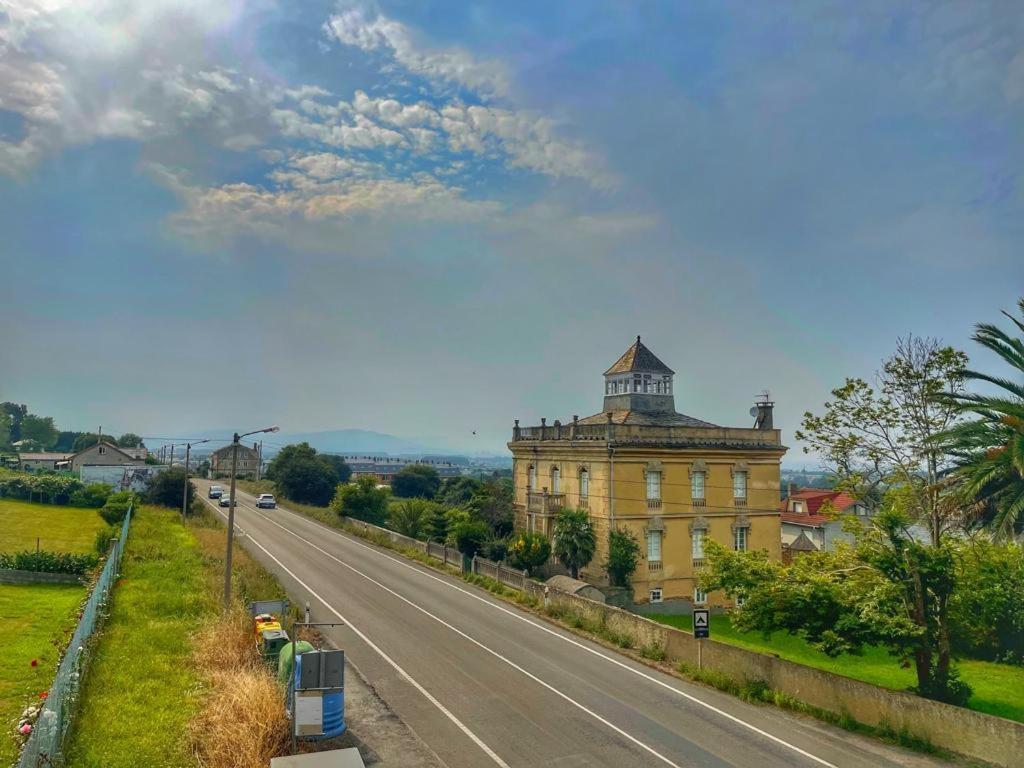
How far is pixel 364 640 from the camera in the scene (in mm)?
24734

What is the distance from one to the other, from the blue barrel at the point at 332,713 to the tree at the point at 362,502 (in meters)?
48.7

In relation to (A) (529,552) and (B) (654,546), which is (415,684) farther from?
(B) (654,546)

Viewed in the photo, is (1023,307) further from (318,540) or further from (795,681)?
(318,540)

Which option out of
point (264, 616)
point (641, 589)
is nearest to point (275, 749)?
point (264, 616)

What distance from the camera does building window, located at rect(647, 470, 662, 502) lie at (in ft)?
129

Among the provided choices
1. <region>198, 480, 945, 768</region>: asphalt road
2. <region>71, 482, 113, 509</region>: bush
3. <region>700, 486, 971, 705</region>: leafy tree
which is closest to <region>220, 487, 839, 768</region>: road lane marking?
<region>198, 480, 945, 768</region>: asphalt road

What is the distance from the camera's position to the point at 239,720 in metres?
13.9

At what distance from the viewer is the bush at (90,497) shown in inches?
2459

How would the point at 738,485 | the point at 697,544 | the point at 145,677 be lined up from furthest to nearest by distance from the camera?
the point at 738,485
the point at 697,544
the point at 145,677

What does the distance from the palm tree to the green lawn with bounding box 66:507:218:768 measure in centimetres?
2132

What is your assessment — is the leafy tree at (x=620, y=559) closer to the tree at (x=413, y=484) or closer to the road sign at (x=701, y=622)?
the road sign at (x=701, y=622)

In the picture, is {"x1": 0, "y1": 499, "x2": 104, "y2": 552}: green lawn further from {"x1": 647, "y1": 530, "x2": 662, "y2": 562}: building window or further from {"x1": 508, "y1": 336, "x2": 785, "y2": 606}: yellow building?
{"x1": 647, "y1": 530, "x2": 662, "y2": 562}: building window

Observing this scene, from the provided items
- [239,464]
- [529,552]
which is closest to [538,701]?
[529,552]

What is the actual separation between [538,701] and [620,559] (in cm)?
1916
